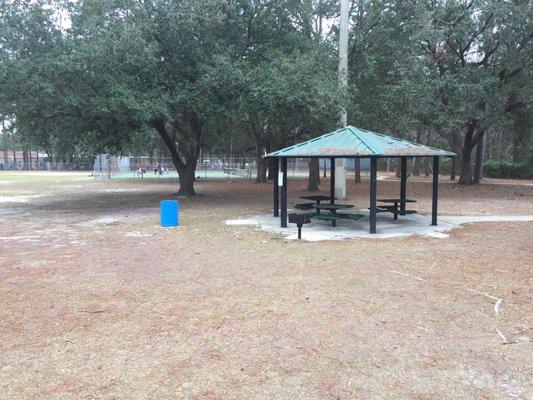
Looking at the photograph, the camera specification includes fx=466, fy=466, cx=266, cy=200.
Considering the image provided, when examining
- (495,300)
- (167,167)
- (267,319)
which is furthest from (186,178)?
(167,167)

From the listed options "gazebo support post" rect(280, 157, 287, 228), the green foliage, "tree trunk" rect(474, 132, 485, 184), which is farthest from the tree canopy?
the green foliage

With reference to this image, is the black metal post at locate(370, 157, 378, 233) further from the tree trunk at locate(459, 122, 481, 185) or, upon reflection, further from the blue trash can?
the tree trunk at locate(459, 122, 481, 185)

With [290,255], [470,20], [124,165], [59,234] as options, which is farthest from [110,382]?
[124,165]

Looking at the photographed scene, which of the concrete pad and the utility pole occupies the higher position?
the utility pole

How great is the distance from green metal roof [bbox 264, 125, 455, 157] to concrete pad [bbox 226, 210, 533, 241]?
1.66 metres

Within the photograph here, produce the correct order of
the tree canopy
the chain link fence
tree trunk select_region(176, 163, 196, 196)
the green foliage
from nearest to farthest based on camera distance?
1. the tree canopy
2. tree trunk select_region(176, 163, 196, 196)
3. the green foliage
4. the chain link fence

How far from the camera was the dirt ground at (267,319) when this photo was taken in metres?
3.49

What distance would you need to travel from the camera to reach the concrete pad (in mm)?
9719

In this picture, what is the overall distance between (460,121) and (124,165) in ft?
114

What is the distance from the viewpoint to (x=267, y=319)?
15.8ft

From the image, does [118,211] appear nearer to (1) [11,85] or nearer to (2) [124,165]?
(1) [11,85]

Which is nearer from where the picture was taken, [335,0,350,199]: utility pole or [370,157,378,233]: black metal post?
[370,157,378,233]: black metal post

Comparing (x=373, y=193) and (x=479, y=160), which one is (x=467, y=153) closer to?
(x=479, y=160)

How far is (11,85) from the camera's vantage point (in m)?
13.2
